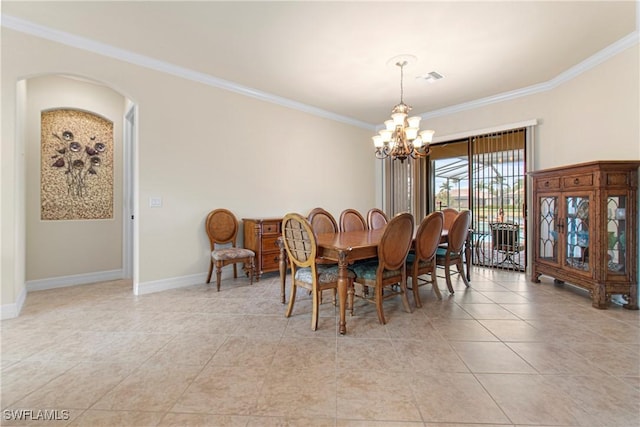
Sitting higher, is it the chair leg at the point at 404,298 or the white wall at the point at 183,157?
the white wall at the point at 183,157

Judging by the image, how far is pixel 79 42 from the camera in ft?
9.66

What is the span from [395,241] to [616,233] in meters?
2.43

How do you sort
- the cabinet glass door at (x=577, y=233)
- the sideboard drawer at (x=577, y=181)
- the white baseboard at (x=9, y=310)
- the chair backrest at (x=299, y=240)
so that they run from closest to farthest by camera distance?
the chair backrest at (x=299, y=240) < the white baseboard at (x=9, y=310) < the sideboard drawer at (x=577, y=181) < the cabinet glass door at (x=577, y=233)

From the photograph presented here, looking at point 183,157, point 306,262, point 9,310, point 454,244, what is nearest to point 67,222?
point 9,310

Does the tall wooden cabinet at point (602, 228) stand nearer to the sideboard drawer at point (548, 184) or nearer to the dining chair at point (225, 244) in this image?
the sideboard drawer at point (548, 184)

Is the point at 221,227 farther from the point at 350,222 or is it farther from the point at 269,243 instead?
the point at 350,222

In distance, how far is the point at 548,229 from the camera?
3654 millimetres

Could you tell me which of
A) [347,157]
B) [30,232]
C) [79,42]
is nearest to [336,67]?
[347,157]

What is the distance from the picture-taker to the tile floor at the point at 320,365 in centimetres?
148

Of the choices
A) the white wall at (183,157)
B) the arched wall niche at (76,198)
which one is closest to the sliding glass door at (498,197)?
the white wall at (183,157)

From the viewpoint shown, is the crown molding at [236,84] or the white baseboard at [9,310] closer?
the white baseboard at [9,310]

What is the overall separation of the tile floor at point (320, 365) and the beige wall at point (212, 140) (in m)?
0.90

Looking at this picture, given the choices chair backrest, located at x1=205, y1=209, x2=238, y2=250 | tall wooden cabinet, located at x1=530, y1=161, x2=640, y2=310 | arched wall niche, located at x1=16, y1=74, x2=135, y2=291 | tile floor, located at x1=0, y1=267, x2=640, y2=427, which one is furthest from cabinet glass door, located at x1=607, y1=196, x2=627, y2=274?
arched wall niche, located at x1=16, y1=74, x2=135, y2=291

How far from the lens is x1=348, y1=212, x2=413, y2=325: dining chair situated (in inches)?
96.8
